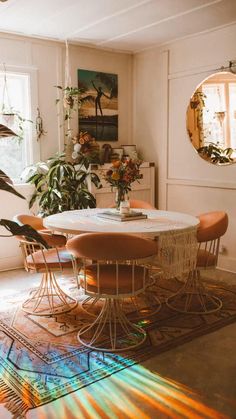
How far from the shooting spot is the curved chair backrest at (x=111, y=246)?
2639 mm

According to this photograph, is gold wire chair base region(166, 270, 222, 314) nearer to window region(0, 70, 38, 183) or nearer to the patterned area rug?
the patterned area rug

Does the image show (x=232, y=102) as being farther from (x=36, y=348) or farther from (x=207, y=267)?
(x=36, y=348)

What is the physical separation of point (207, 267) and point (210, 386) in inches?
46.9

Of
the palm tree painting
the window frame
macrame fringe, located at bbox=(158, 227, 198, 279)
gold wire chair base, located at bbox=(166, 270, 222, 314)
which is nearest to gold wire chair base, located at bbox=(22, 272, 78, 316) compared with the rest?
gold wire chair base, located at bbox=(166, 270, 222, 314)

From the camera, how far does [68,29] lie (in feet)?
14.9

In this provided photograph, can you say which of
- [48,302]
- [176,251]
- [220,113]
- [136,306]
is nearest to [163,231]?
[176,251]

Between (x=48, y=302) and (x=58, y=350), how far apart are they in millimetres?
922

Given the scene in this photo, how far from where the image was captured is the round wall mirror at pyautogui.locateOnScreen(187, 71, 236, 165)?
4508 millimetres

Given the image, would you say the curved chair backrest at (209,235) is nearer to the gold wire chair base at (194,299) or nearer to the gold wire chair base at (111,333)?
the gold wire chair base at (194,299)

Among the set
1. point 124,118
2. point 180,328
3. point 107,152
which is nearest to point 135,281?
point 180,328

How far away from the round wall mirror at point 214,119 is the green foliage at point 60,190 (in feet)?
4.45

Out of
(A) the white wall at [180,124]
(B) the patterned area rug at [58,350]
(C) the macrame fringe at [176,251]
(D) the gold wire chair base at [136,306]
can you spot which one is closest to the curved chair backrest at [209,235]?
(C) the macrame fringe at [176,251]

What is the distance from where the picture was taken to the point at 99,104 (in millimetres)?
5406

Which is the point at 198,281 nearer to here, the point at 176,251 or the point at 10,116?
the point at 176,251
